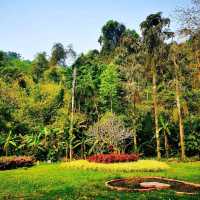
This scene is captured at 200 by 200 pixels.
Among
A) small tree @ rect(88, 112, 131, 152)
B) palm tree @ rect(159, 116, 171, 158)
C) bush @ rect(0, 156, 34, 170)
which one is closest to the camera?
bush @ rect(0, 156, 34, 170)

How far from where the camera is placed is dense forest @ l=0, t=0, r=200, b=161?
109 feet

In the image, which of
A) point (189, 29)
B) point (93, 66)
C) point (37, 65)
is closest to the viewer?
point (189, 29)

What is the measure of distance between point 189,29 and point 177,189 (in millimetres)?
9697

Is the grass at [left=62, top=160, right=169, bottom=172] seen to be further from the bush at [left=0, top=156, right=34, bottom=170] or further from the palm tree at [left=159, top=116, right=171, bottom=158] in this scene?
the palm tree at [left=159, top=116, right=171, bottom=158]

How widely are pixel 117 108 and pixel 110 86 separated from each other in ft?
8.41

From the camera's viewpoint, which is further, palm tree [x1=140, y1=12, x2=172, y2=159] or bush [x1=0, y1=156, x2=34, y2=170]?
Result: palm tree [x1=140, y1=12, x2=172, y2=159]

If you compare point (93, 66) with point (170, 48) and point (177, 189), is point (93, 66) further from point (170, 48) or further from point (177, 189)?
point (177, 189)

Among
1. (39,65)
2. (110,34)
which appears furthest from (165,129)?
(110,34)

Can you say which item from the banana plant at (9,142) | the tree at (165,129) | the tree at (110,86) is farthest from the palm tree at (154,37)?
the banana plant at (9,142)

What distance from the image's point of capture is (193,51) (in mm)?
20875

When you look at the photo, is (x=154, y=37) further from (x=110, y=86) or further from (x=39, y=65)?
(x=39, y=65)

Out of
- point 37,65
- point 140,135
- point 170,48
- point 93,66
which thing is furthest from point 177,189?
point 37,65

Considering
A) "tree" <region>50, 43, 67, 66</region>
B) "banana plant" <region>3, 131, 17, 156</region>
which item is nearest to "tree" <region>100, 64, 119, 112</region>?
"banana plant" <region>3, 131, 17, 156</region>

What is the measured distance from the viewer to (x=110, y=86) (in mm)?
39438
